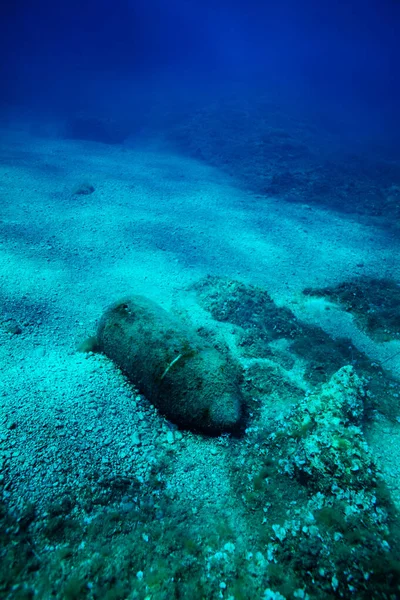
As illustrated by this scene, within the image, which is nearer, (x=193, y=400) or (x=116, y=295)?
(x=193, y=400)

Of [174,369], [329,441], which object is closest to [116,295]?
[174,369]

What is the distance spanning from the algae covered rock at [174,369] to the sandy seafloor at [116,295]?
248mm

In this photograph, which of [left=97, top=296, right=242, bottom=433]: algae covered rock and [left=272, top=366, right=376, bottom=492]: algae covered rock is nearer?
[left=272, top=366, right=376, bottom=492]: algae covered rock

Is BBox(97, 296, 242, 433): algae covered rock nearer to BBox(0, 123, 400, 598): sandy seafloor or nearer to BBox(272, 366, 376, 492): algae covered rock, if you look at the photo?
BBox(0, 123, 400, 598): sandy seafloor

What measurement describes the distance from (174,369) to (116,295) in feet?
12.0

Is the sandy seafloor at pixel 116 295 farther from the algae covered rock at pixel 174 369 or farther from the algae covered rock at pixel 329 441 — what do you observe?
the algae covered rock at pixel 329 441

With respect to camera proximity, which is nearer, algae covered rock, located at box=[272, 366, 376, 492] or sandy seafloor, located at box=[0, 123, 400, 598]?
sandy seafloor, located at box=[0, 123, 400, 598]

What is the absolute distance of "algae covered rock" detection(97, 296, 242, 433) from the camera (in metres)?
3.79

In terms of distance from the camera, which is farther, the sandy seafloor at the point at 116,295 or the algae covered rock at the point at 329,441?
the algae covered rock at the point at 329,441

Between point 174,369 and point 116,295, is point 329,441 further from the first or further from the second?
point 116,295

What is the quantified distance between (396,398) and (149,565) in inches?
178

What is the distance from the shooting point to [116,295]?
22.9 ft

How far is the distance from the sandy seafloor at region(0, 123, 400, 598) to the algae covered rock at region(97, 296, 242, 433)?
25 centimetres

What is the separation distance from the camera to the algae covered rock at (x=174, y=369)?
3789 millimetres
